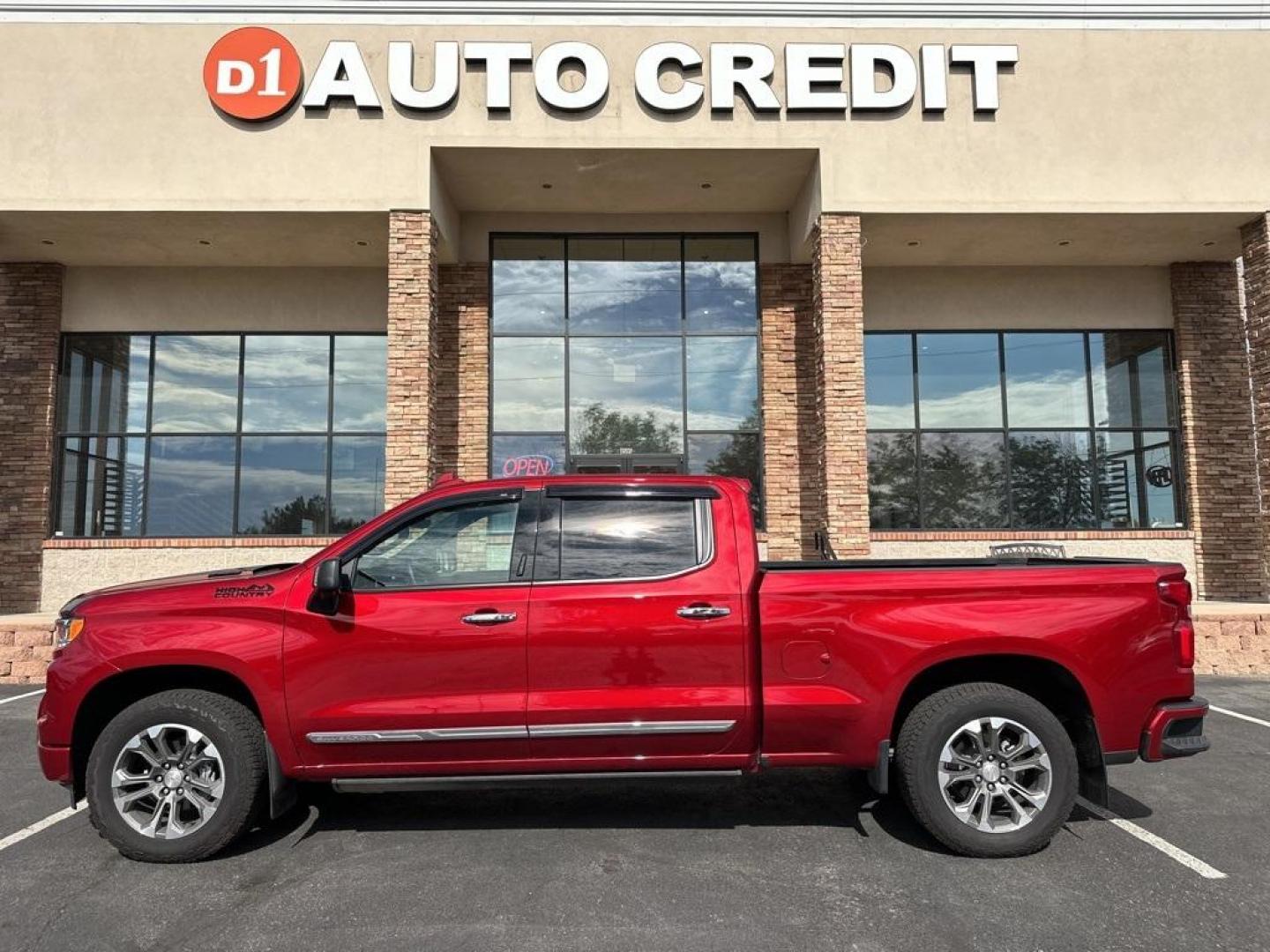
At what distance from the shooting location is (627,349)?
43.1 feet

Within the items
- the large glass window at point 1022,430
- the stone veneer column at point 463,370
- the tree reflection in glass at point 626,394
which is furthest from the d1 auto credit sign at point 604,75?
the large glass window at point 1022,430

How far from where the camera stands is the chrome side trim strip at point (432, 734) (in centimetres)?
381

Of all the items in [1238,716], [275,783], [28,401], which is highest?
[28,401]

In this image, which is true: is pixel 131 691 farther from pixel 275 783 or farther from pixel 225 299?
pixel 225 299

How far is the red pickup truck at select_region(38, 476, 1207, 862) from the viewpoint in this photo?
383 centimetres

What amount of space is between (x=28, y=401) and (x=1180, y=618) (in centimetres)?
1591

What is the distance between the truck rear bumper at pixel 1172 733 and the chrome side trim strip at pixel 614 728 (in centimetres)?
221

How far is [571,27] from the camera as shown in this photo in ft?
36.6

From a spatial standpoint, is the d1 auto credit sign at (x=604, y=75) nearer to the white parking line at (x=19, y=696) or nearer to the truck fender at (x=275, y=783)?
the white parking line at (x=19, y=696)

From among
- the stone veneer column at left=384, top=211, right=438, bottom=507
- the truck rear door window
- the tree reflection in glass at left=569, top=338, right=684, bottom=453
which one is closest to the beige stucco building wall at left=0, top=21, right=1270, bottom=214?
the stone veneer column at left=384, top=211, right=438, bottom=507

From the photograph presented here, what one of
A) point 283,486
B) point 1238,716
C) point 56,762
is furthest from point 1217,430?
point 56,762

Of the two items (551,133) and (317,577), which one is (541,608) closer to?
(317,577)

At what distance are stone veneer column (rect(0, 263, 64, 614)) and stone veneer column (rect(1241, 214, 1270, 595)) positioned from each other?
19055mm

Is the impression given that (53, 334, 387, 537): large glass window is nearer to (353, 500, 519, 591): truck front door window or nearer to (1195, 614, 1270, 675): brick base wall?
(353, 500, 519, 591): truck front door window
